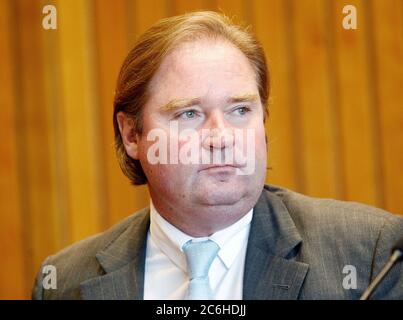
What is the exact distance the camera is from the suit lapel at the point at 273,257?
1969 mm

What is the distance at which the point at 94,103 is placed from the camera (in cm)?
319

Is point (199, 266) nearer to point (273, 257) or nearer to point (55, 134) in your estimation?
point (273, 257)

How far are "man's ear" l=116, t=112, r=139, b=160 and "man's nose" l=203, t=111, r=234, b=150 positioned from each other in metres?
0.38

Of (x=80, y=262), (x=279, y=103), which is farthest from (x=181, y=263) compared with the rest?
(x=279, y=103)

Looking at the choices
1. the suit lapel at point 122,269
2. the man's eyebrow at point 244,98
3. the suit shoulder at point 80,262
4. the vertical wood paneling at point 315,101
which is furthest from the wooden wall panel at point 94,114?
the man's eyebrow at point 244,98

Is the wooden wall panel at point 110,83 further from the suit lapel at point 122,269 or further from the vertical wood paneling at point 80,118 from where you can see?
the suit lapel at point 122,269

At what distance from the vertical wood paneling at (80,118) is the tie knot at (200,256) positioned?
113cm

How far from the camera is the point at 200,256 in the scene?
2.09 meters

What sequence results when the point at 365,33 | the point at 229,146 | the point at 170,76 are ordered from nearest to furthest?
the point at 229,146, the point at 170,76, the point at 365,33

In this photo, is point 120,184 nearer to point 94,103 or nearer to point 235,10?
point 94,103

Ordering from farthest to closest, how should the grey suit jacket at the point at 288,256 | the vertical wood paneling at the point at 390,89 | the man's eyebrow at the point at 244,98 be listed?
the vertical wood paneling at the point at 390,89 → the man's eyebrow at the point at 244,98 → the grey suit jacket at the point at 288,256

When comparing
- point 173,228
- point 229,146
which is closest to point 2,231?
point 173,228

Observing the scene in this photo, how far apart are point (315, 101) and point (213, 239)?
1.08 meters
